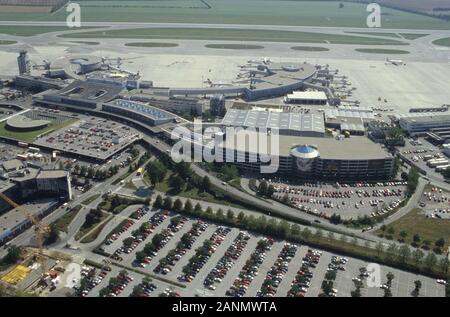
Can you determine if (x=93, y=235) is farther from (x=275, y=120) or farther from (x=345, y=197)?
(x=275, y=120)

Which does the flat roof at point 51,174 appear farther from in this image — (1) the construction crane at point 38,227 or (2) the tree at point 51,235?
(2) the tree at point 51,235

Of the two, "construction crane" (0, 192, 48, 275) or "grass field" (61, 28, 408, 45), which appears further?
"grass field" (61, 28, 408, 45)

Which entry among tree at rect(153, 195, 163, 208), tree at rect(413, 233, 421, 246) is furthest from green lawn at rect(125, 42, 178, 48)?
tree at rect(413, 233, 421, 246)

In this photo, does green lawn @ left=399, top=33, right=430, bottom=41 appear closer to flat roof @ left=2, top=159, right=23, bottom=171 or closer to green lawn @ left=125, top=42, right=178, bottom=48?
green lawn @ left=125, top=42, right=178, bottom=48

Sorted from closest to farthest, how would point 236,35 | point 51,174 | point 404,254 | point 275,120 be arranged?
point 404,254 < point 51,174 < point 275,120 < point 236,35

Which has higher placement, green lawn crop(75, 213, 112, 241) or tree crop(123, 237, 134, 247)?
green lawn crop(75, 213, 112, 241)

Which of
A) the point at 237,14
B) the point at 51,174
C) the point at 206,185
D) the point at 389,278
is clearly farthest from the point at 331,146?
the point at 237,14

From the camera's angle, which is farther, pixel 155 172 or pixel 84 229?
pixel 155 172
